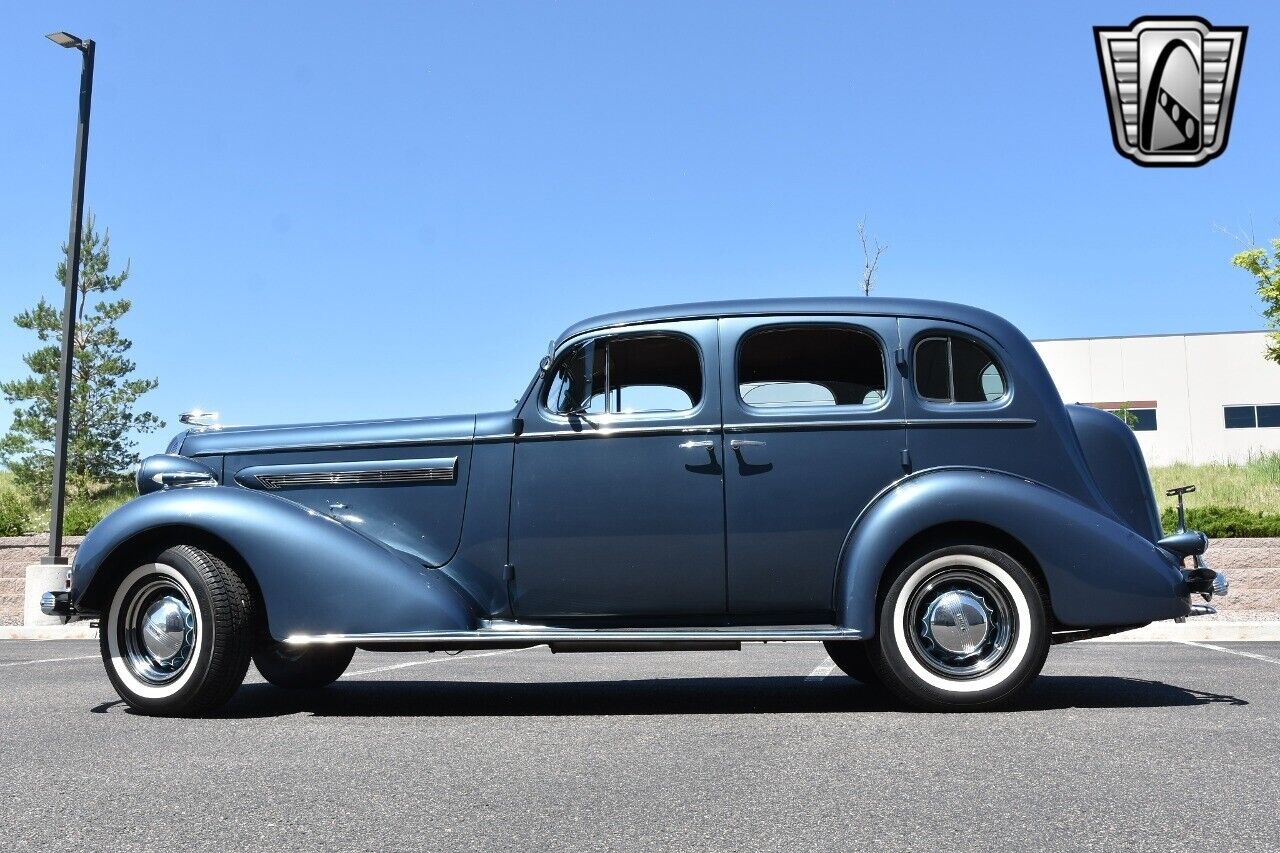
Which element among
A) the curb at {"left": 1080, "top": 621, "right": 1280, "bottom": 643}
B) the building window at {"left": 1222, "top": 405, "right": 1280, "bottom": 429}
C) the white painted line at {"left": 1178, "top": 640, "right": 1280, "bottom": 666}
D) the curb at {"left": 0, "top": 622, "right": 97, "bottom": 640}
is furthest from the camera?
the building window at {"left": 1222, "top": 405, "right": 1280, "bottom": 429}

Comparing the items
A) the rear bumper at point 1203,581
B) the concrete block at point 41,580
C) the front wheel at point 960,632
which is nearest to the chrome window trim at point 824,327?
the front wheel at point 960,632

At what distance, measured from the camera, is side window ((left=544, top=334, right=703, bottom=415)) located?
6.28 m

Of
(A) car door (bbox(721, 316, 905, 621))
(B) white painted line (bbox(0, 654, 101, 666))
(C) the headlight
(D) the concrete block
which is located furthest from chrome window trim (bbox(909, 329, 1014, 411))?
(D) the concrete block

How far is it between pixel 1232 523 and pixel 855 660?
1145 cm

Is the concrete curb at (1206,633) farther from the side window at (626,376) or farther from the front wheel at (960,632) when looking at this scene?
the side window at (626,376)

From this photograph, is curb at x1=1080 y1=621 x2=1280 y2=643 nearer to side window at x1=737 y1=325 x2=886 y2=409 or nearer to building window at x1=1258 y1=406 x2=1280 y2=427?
side window at x1=737 y1=325 x2=886 y2=409

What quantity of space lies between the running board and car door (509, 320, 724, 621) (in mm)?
175

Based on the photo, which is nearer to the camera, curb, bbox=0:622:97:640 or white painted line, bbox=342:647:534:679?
white painted line, bbox=342:647:534:679

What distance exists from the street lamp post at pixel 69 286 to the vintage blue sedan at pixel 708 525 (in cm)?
1065

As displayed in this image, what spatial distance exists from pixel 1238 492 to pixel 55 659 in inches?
772

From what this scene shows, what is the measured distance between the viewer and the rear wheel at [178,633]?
591 cm

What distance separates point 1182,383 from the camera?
41562 millimetres

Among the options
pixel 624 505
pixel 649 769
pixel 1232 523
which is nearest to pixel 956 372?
pixel 624 505

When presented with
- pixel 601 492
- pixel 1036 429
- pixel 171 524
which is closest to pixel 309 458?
pixel 171 524
